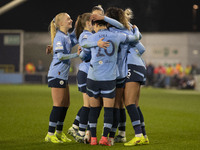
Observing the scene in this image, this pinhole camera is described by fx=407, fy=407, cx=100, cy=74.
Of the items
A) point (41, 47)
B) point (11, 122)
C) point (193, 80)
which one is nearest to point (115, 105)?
point (11, 122)

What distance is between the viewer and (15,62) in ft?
135

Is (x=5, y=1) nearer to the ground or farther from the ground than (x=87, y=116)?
farther from the ground

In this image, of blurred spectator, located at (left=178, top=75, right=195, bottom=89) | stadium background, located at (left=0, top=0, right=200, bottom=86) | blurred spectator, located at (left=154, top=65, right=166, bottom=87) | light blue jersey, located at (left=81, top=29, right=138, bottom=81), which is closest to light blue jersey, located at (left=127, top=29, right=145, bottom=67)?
light blue jersey, located at (left=81, top=29, right=138, bottom=81)

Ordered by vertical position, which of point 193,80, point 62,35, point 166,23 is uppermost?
point 166,23

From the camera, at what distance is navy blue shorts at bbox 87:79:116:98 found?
6438 mm

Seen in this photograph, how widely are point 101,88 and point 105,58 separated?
482 millimetres

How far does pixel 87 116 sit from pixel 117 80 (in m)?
0.87

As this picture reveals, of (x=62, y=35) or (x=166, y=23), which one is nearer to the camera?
(x=62, y=35)

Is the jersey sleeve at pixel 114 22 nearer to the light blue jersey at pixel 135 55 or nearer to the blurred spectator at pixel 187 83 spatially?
the light blue jersey at pixel 135 55

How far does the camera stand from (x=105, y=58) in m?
6.47

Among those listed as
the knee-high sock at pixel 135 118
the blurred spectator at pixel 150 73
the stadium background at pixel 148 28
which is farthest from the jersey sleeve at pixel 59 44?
the stadium background at pixel 148 28

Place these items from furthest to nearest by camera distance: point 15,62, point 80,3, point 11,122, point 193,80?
point 15,62 → point 80,3 → point 193,80 → point 11,122

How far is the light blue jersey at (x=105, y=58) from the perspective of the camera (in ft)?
21.2

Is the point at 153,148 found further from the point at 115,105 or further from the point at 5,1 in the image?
the point at 5,1
